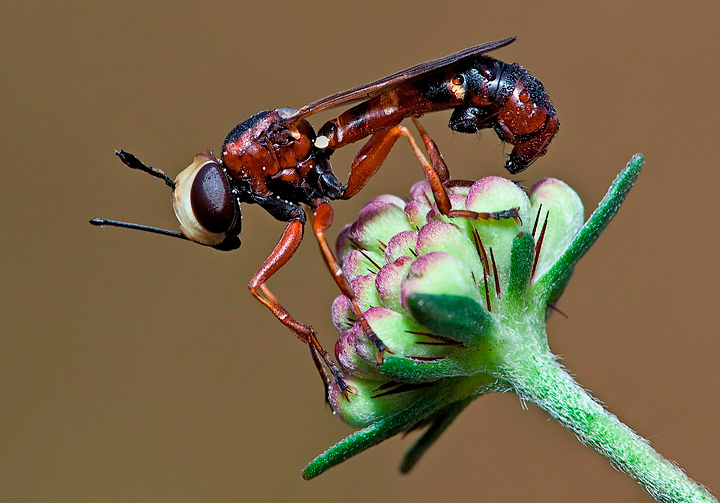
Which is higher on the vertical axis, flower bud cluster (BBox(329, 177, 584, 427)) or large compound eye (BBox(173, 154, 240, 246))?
large compound eye (BBox(173, 154, 240, 246))

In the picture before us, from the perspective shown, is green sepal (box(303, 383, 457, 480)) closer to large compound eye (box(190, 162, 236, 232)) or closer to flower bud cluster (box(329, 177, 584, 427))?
flower bud cluster (box(329, 177, 584, 427))

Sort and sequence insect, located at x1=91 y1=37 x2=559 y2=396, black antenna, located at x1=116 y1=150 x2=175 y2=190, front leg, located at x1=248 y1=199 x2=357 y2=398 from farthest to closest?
1. black antenna, located at x1=116 y1=150 x2=175 y2=190
2. insect, located at x1=91 y1=37 x2=559 y2=396
3. front leg, located at x1=248 y1=199 x2=357 y2=398

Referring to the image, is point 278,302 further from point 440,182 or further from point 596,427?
point 596,427

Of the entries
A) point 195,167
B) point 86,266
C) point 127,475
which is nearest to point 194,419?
point 127,475

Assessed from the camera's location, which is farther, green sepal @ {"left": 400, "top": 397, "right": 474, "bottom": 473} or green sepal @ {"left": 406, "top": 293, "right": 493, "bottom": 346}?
green sepal @ {"left": 400, "top": 397, "right": 474, "bottom": 473}

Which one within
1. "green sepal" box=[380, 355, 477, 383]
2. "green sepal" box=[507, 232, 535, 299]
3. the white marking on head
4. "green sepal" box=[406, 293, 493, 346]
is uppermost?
the white marking on head

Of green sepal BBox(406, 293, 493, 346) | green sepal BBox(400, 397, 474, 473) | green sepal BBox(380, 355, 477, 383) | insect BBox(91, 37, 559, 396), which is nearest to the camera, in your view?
green sepal BBox(406, 293, 493, 346)

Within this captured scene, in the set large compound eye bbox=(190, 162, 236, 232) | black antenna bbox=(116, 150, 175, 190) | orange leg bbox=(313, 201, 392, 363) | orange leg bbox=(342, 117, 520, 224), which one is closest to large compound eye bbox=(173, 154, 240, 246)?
large compound eye bbox=(190, 162, 236, 232)

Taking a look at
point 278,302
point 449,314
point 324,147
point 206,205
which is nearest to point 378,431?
point 449,314
